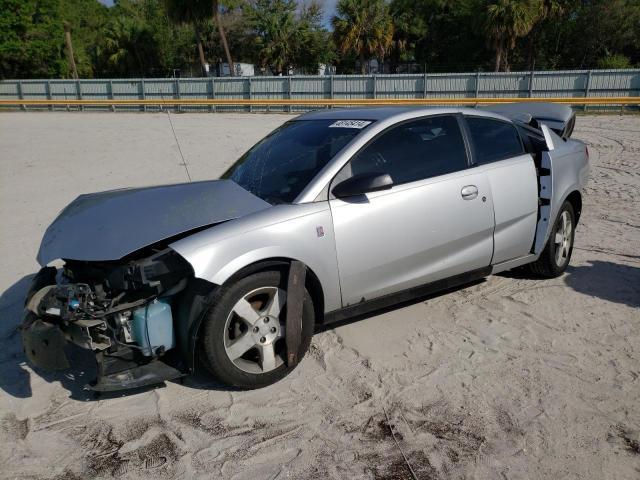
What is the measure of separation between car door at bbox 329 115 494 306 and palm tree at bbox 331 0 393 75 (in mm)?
36023

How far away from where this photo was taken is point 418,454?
2.95m

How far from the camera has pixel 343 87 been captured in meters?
28.5

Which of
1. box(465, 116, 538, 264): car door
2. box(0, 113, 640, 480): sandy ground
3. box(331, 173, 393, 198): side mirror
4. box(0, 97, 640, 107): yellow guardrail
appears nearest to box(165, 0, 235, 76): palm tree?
box(0, 97, 640, 107): yellow guardrail

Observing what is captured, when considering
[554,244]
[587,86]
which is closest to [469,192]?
[554,244]

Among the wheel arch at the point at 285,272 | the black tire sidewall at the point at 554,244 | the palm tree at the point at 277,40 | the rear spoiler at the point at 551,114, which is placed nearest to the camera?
the wheel arch at the point at 285,272

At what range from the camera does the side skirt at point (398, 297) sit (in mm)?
3867

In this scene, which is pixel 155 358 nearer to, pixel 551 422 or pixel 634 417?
pixel 551 422

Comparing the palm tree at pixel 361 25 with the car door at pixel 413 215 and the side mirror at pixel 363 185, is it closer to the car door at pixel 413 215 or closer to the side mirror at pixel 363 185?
the car door at pixel 413 215

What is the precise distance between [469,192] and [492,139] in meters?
0.71

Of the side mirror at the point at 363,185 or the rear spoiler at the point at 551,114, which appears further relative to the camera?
the rear spoiler at the point at 551,114

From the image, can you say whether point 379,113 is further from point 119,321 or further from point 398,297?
point 119,321

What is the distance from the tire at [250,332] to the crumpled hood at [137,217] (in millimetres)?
482

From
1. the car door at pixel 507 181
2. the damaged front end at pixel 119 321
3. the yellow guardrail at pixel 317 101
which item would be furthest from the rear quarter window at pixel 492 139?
the yellow guardrail at pixel 317 101

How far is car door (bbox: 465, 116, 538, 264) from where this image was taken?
4.58m
